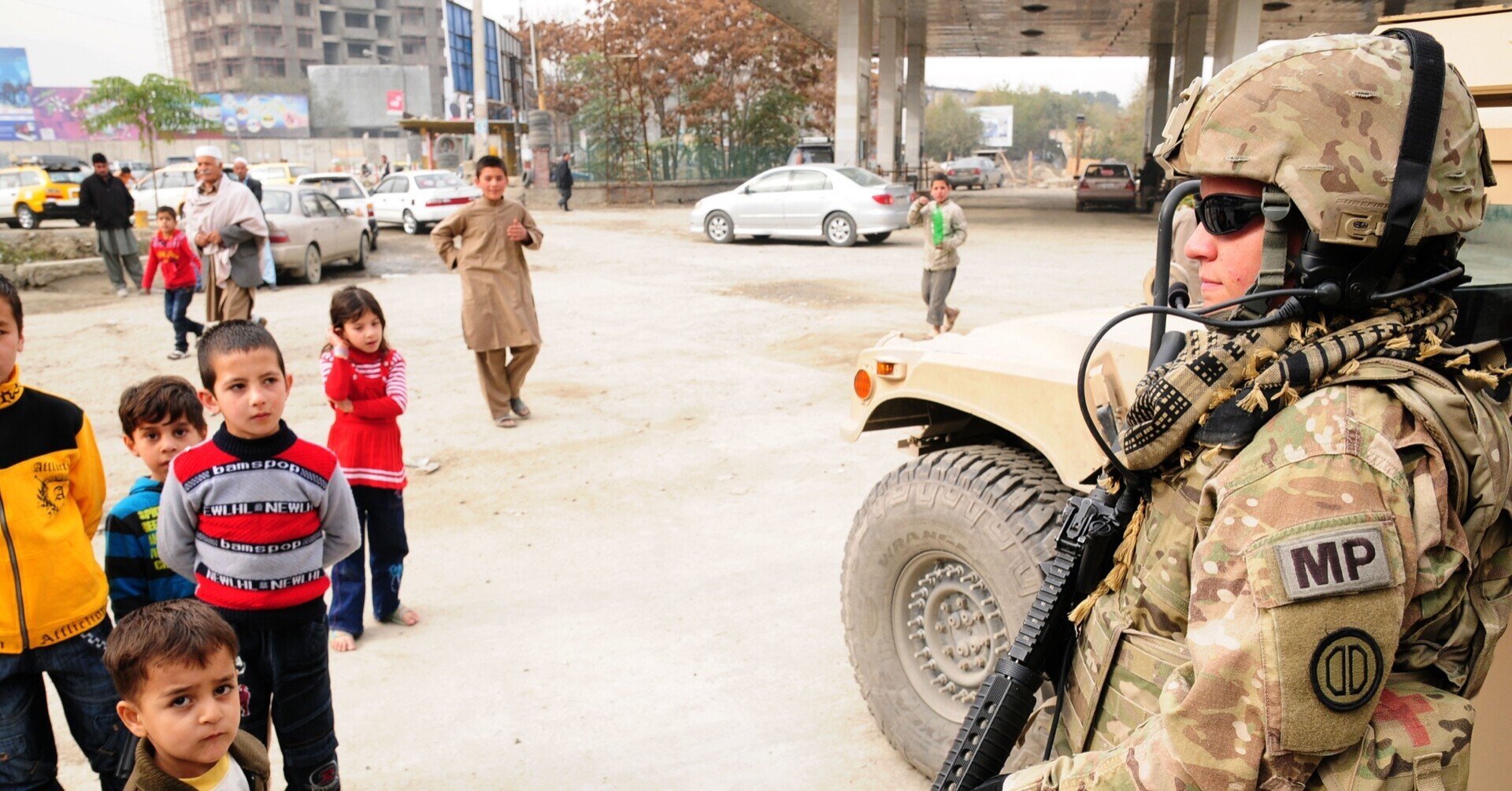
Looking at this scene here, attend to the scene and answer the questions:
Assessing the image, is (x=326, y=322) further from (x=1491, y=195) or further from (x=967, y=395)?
(x=1491, y=195)

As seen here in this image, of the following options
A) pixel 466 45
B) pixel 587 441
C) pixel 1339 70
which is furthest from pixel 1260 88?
pixel 466 45

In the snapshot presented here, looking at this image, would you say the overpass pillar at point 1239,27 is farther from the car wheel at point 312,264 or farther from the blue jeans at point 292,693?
the blue jeans at point 292,693

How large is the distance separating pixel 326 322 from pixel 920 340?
9580 mm

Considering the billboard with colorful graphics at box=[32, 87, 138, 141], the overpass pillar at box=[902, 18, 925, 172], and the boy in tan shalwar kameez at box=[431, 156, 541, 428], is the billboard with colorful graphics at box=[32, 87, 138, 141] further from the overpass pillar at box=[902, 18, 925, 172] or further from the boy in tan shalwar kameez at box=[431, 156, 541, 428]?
the boy in tan shalwar kameez at box=[431, 156, 541, 428]

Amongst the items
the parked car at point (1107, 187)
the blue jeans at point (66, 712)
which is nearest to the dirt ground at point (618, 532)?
the blue jeans at point (66, 712)

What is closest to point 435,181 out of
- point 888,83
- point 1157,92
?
point 888,83

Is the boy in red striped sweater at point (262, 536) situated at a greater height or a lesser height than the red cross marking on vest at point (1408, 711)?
lesser

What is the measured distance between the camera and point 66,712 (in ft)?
8.95

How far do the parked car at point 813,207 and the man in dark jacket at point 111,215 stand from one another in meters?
9.57

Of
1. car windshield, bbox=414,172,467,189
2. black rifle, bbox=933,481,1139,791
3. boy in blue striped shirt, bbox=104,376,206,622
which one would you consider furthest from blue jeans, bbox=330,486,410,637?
car windshield, bbox=414,172,467,189

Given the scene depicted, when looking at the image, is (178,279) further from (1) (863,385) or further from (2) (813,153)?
(2) (813,153)

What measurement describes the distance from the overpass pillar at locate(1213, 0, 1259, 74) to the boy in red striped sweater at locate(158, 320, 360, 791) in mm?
23887

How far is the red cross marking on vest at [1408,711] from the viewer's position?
1304 mm

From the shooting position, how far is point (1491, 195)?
254 centimetres
